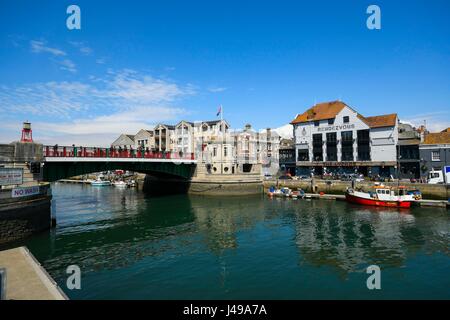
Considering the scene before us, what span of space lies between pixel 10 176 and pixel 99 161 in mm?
18035

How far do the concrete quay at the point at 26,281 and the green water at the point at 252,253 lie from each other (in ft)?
8.48

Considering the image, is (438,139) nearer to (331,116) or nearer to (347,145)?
(347,145)

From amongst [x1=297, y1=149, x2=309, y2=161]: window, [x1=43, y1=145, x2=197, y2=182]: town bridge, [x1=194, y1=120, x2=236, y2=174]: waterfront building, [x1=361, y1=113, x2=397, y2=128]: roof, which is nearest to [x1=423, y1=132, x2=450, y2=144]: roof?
[x1=361, y1=113, x2=397, y2=128]: roof

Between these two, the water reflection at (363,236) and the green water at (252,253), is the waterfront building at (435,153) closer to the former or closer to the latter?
the green water at (252,253)

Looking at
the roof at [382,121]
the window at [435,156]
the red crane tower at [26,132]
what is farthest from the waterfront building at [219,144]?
the red crane tower at [26,132]

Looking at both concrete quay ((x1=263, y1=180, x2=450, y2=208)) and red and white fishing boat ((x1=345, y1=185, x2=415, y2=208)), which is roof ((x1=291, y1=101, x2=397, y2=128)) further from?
red and white fishing boat ((x1=345, y1=185, x2=415, y2=208))

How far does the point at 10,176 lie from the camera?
86.8ft

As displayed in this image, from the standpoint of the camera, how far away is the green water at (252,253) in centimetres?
1734

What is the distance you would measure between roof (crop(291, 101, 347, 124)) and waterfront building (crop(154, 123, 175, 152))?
38.6 meters

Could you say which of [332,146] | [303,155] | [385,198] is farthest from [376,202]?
[303,155]

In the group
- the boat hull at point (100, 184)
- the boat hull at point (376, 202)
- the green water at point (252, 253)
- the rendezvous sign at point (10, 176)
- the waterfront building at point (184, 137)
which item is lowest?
the green water at point (252, 253)

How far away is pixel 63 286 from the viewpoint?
17.6 m

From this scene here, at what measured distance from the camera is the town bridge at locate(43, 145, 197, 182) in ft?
127
